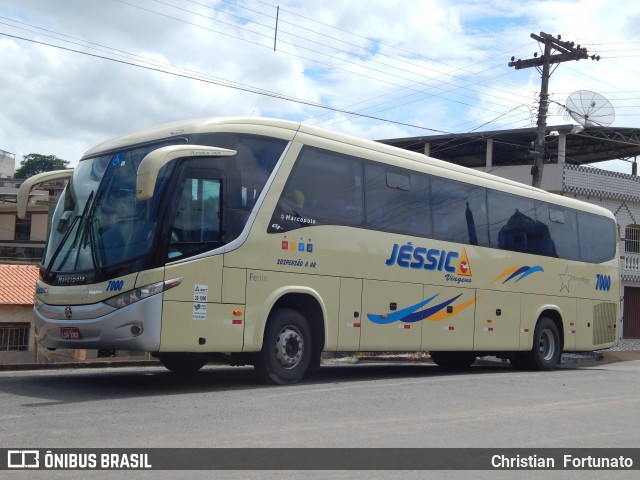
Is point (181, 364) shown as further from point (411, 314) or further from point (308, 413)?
point (308, 413)

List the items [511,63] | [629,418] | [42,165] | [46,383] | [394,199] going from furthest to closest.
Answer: [42,165] < [511,63] < [394,199] < [46,383] < [629,418]

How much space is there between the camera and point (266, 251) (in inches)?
434

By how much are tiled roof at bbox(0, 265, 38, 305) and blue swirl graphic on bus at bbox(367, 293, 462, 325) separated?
853 inches

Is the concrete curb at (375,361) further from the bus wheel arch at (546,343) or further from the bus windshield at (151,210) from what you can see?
the bus wheel arch at (546,343)

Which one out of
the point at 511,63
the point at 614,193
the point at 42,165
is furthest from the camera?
the point at 42,165

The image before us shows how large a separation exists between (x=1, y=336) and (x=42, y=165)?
52080mm

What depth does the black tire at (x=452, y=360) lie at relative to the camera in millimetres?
17625

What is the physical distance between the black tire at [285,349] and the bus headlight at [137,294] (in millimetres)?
1848

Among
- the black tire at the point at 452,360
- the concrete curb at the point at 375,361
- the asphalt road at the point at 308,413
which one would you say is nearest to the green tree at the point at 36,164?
the concrete curb at the point at 375,361

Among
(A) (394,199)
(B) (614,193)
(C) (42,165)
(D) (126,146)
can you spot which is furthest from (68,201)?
(C) (42,165)

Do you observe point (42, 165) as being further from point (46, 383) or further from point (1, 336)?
point (46, 383)

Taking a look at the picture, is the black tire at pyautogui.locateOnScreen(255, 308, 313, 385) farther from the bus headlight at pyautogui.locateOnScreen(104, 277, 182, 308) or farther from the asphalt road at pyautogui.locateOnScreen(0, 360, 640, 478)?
the bus headlight at pyautogui.locateOnScreen(104, 277, 182, 308)

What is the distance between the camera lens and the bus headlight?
9789 millimetres

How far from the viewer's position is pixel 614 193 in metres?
35.4
